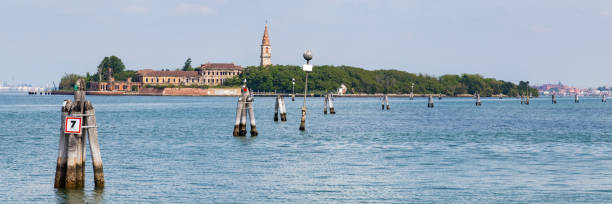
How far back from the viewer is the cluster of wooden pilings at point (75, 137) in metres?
19.6

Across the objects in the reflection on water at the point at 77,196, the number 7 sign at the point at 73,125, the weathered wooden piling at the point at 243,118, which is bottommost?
the reflection on water at the point at 77,196

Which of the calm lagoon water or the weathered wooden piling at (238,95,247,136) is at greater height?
the weathered wooden piling at (238,95,247,136)

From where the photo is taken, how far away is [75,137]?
19688 mm

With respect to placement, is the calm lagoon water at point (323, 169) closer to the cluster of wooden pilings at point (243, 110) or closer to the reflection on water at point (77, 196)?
the reflection on water at point (77, 196)

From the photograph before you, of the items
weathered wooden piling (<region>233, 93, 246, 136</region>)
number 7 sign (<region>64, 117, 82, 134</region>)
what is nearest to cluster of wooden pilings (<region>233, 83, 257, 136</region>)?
weathered wooden piling (<region>233, 93, 246, 136</region>)

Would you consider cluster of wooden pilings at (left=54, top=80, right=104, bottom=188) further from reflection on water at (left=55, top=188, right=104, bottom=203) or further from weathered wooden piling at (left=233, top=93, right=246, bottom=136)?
weathered wooden piling at (left=233, top=93, right=246, bottom=136)

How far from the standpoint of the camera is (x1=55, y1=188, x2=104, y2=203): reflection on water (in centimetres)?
2019

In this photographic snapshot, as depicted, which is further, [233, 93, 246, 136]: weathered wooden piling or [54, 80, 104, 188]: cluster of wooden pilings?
[233, 93, 246, 136]: weathered wooden piling

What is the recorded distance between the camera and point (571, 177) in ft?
82.4

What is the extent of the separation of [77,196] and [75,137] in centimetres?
180

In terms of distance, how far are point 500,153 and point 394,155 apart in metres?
4.84

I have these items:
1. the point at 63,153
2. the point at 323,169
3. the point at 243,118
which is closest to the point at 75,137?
the point at 63,153

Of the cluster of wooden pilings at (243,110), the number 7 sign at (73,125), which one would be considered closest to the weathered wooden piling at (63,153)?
the number 7 sign at (73,125)

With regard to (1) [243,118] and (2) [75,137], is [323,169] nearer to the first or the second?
(2) [75,137]
